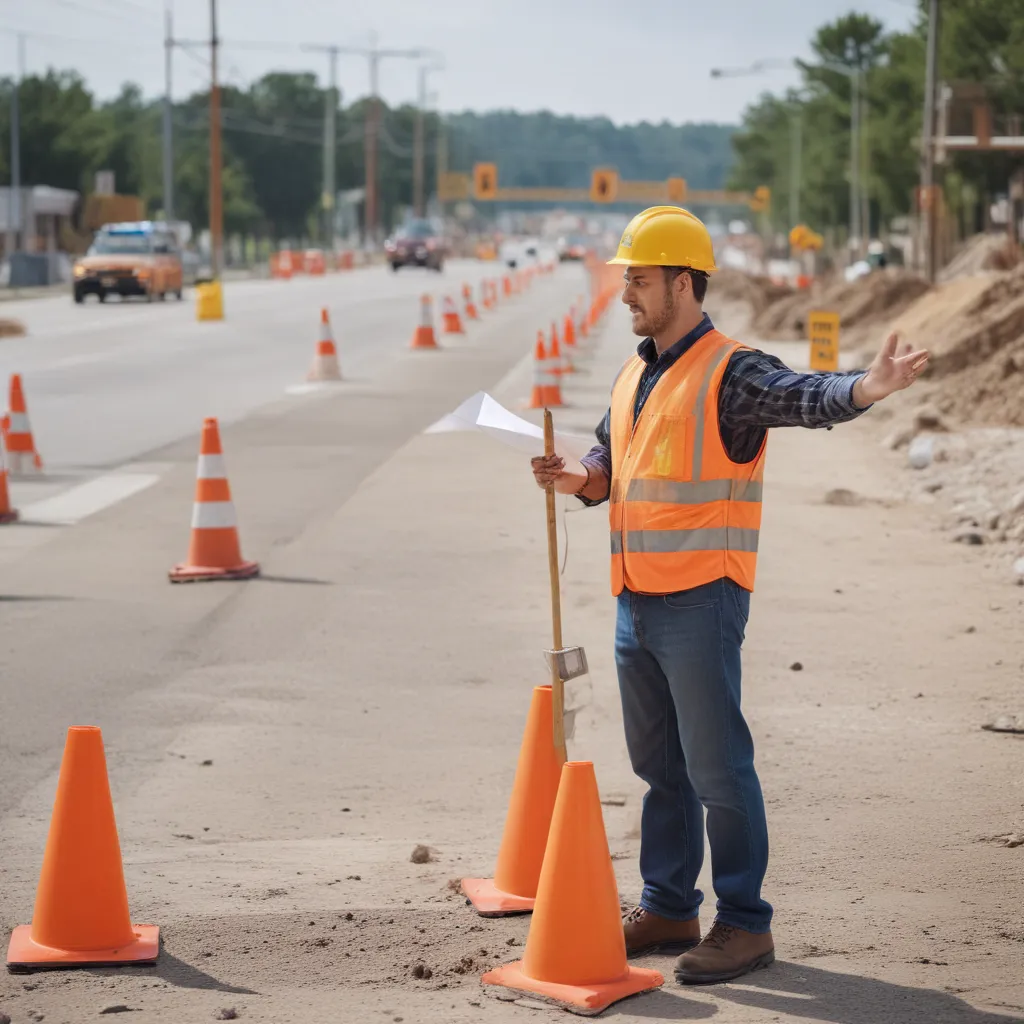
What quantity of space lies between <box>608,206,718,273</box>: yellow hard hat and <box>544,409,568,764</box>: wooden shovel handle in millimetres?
450

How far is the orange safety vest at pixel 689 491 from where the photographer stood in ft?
16.1

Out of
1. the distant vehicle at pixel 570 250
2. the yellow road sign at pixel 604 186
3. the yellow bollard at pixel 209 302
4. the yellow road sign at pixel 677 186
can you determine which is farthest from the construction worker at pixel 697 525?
the distant vehicle at pixel 570 250

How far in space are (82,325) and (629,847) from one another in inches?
1309

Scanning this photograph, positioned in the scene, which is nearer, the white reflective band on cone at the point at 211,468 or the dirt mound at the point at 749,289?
the white reflective band on cone at the point at 211,468

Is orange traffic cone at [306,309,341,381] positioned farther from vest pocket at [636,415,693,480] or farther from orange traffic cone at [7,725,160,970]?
vest pocket at [636,415,693,480]

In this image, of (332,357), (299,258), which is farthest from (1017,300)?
(299,258)

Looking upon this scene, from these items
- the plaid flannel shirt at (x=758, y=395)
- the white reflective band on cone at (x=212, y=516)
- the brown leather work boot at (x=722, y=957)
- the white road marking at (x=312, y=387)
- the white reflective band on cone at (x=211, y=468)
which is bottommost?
the brown leather work boot at (x=722, y=957)

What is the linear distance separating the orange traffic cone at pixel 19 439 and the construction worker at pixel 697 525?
432 inches

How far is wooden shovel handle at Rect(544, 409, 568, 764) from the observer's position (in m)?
5.13

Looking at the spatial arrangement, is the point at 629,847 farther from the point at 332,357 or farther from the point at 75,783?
the point at 332,357

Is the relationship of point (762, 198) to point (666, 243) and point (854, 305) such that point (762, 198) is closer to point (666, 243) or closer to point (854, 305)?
point (854, 305)

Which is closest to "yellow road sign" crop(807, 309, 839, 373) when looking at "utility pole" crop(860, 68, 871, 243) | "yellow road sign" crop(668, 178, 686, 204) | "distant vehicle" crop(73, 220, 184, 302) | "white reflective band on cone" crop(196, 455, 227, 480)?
"white reflective band on cone" crop(196, 455, 227, 480)

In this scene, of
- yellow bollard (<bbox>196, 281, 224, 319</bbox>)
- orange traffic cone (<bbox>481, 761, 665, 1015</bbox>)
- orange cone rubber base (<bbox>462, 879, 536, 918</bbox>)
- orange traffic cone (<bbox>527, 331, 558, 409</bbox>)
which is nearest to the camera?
orange traffic cone (<bbox>481, 761, 665, 1015</bbox>)

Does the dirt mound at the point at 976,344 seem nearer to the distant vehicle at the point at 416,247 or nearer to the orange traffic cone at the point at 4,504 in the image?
the orange traffic cone at the point at 4,504
